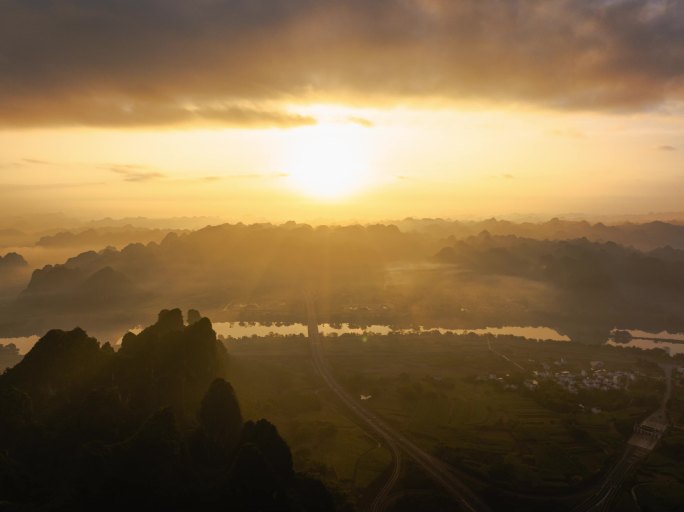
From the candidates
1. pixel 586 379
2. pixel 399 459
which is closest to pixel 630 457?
pixel 586 379

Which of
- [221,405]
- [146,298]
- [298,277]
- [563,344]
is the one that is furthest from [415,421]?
[298,277]

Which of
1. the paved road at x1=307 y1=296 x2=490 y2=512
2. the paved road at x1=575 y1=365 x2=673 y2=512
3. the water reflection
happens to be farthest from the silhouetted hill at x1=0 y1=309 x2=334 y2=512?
the water reflection

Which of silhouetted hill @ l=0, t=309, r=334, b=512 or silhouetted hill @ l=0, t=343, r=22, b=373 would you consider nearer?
silhouetted hill @ l=0, t=309, r=334, b=512

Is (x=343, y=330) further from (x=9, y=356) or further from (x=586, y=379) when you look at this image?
(x=9, y=356)

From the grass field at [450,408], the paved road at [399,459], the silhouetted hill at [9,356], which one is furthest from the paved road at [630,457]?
the silhouetted hill at [9,356]

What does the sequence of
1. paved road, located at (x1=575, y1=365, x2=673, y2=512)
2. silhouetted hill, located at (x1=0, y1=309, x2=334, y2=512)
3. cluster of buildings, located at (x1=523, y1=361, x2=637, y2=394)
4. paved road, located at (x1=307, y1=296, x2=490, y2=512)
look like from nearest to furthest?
silhouetted hill, located at (x1=0, y1=309, x2=334, y2=512), paved road, located at (x1=307, y1=296, x2=490, y2=512), paved road, located at (x1=575, y1=365, x2=673, y2=512), cluster of buildings, located at (x1=523, y1=361, x2=637, y2=394)

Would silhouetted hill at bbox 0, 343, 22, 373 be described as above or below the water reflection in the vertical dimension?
above

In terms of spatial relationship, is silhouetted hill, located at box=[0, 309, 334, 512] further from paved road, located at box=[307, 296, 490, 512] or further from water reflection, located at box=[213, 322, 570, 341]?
water reflection, located at box=[213, 322, 570, 341]
